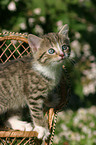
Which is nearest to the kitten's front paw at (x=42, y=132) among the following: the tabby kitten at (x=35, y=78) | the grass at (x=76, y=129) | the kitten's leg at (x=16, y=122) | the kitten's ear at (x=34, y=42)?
the tabby kitten at (x=35, y=78)

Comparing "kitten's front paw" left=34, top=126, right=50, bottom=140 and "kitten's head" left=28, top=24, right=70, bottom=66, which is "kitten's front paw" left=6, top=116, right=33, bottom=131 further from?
"kitten's head" left=28, top=24, right=70, bottom=66

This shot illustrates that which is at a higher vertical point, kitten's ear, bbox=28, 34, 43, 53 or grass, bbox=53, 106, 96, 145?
A: kitten's ear, bbox=28, 34, 43, 53

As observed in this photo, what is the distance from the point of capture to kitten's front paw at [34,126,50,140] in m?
1.91

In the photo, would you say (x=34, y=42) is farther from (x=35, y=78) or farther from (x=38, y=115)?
(x=38, y=115)

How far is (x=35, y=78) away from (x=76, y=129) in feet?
6.53

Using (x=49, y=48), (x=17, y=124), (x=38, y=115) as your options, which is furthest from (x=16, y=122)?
(x=49, y=48)

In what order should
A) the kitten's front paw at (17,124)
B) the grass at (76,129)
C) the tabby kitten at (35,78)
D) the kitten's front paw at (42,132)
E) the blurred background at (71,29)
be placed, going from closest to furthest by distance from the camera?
the kitten's front paw at (42,132) → the tabby kitten at (35,78) → the kitten's front paw at (17,124) → the grass at (76,129) → the blurred background at (71,29)

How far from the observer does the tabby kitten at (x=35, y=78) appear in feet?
6.65

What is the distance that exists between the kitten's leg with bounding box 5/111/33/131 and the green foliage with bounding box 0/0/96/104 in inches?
51.1

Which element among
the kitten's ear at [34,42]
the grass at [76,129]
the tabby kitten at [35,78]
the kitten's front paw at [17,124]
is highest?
the kitten's ear at [34,42]

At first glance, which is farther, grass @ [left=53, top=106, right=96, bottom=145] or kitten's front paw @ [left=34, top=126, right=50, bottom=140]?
grass @ [left=53, top=106, right=96, bottom=145]

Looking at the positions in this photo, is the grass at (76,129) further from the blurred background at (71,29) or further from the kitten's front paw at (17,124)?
the kitten's front paw at (17,124)

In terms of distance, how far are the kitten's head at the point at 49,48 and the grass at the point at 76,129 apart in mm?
1643

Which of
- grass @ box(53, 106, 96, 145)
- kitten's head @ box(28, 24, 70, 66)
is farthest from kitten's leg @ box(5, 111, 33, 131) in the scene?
grass @ box(53, 106, 96, 145)
